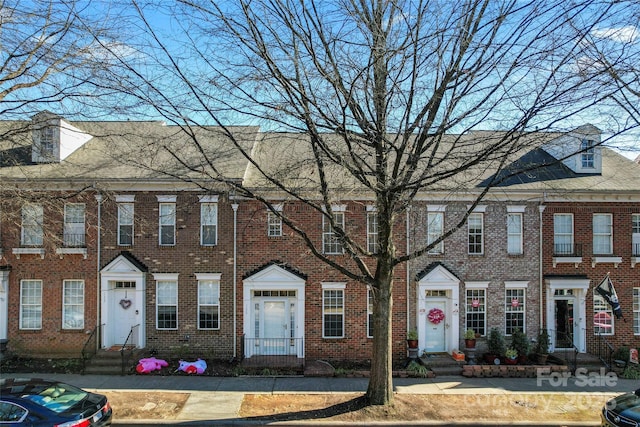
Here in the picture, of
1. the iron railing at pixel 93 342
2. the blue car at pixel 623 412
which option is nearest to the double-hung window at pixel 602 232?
the blue car at pixel 623 412

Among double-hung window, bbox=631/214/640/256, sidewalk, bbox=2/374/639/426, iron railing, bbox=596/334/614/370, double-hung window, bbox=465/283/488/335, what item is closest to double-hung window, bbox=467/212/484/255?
double-hung window, bbox=465/283/488/335

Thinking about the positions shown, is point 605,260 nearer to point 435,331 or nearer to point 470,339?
point 470,339

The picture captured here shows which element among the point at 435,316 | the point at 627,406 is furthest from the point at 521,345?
the point at 627,406

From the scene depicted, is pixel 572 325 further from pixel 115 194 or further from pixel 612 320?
pixel 115 194

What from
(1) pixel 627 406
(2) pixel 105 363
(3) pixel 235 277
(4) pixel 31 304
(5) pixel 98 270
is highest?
(5) pixel 98 270

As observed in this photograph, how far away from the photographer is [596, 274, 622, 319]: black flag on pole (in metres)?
15.8

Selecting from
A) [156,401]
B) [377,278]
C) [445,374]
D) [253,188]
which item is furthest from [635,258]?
[156,401]

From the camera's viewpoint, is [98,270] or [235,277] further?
[235,277]

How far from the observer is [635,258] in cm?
1641

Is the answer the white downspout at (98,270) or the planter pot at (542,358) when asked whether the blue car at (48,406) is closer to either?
the white downspout at (98,270)

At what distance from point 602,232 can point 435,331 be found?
738 cm

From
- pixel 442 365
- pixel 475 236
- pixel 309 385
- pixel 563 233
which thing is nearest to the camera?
pixel 309 385

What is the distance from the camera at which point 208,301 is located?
15672mm

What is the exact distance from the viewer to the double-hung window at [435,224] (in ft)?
53.2
